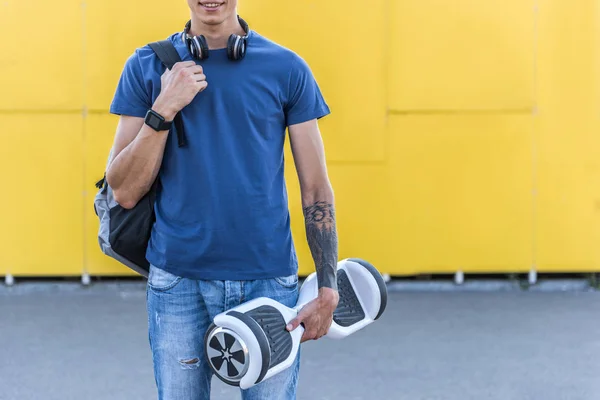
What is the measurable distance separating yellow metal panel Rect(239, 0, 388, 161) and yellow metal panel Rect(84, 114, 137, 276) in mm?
1389

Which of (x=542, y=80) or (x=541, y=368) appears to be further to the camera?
(x=542, y=80)

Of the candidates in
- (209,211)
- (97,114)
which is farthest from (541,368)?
(97,114)

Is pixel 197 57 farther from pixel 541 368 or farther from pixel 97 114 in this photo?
pixel 97 114

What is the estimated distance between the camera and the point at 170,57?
2.19 meters

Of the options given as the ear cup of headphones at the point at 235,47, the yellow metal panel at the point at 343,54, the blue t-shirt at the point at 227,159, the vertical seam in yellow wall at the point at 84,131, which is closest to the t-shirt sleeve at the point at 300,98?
the blue t-shirt at the point at 227,159

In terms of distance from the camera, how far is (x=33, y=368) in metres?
4.72

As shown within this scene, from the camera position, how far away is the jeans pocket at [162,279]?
222 centimetres

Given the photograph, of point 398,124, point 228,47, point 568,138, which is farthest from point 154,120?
point 568,138

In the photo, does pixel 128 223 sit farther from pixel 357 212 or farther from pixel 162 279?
pixel 357 212

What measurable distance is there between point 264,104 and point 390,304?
4332 millimetres

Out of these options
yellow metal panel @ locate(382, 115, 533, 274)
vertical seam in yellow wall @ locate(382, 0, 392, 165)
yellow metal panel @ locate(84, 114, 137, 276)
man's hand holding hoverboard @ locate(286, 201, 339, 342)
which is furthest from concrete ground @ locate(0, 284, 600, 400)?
man's hand holding hoverboard @ locate(286, 201, 339, 342)

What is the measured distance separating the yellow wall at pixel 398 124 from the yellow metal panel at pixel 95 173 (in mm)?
11

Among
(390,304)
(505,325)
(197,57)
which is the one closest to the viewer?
(197,57)

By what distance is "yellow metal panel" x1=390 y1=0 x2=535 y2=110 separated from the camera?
21.3 ft
